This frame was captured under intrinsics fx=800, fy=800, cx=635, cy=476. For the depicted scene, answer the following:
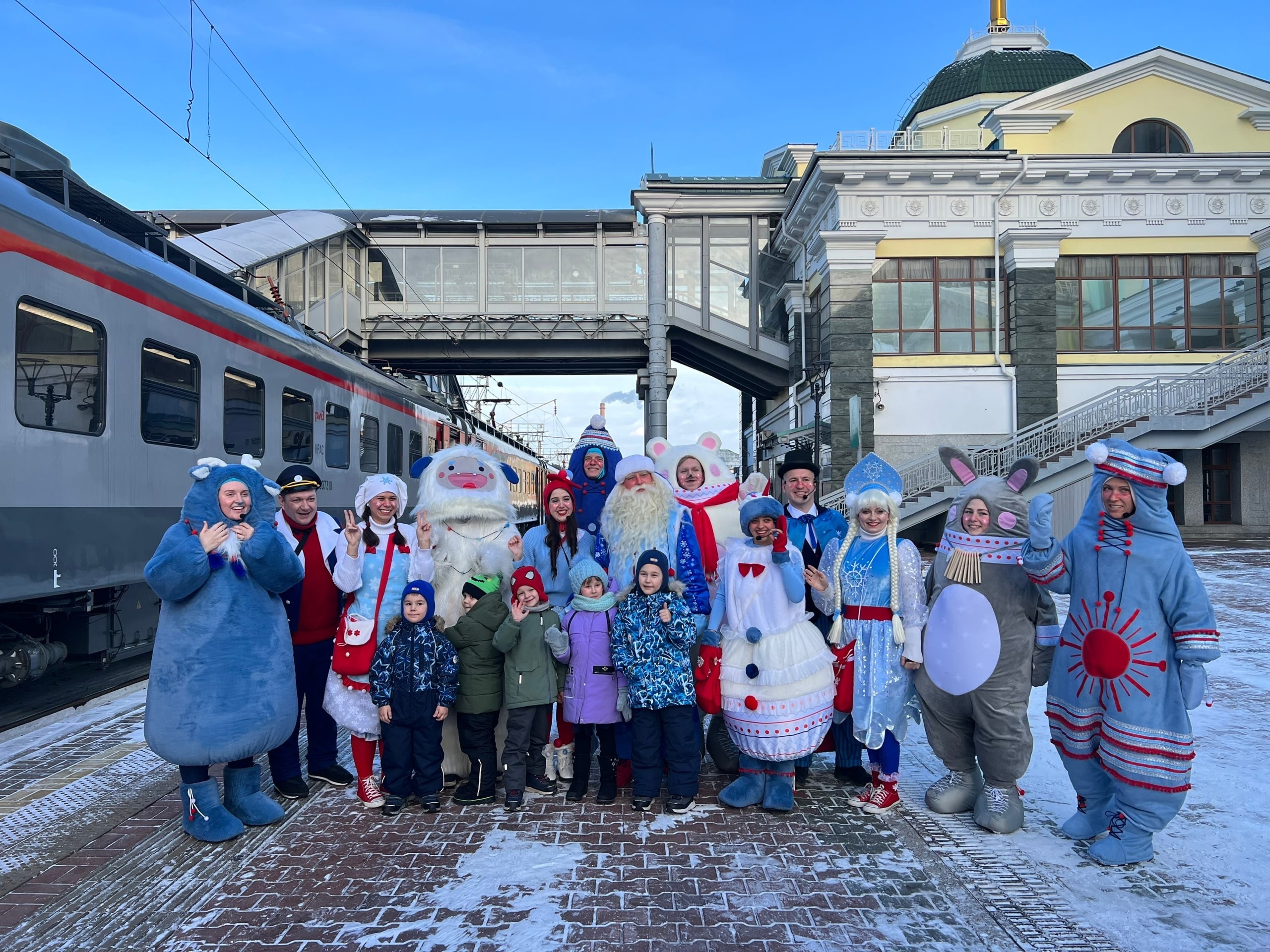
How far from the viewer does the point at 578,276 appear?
2661cm

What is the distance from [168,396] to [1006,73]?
27.1m

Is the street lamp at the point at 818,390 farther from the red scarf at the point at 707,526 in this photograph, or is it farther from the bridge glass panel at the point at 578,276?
the red scarf at the point at 707,526

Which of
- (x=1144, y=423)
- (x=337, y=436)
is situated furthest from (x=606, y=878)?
(x=1144, y=423)

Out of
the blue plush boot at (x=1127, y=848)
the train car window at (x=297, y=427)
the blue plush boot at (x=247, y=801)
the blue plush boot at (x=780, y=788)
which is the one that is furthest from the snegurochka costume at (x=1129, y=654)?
the train car window at (x=297, y=427)

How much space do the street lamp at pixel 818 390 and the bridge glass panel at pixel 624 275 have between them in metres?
7.47

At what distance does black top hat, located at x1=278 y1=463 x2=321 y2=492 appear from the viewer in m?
4.21

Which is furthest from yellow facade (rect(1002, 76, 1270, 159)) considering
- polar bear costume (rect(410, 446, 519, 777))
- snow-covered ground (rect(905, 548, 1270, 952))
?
polar bear costume (rect(410, 446, 519, 777))

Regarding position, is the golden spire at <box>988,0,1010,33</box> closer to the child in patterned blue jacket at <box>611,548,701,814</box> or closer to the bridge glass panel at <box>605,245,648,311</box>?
the bridge glass panel at <box>605,245,648,311</box>

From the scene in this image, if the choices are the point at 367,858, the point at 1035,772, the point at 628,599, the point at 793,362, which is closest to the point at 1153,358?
the point at 793,362

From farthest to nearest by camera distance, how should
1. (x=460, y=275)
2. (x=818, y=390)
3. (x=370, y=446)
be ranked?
(x=460, y=275)
(x=818, y=390)
(x=370, y=446)

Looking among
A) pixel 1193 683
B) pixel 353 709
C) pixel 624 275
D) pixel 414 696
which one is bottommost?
pixel 353 709

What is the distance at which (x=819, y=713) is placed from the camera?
3930 millimetres

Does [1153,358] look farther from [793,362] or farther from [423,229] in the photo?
[423,229]

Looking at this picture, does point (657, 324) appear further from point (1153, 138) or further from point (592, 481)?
point (592, 481)
